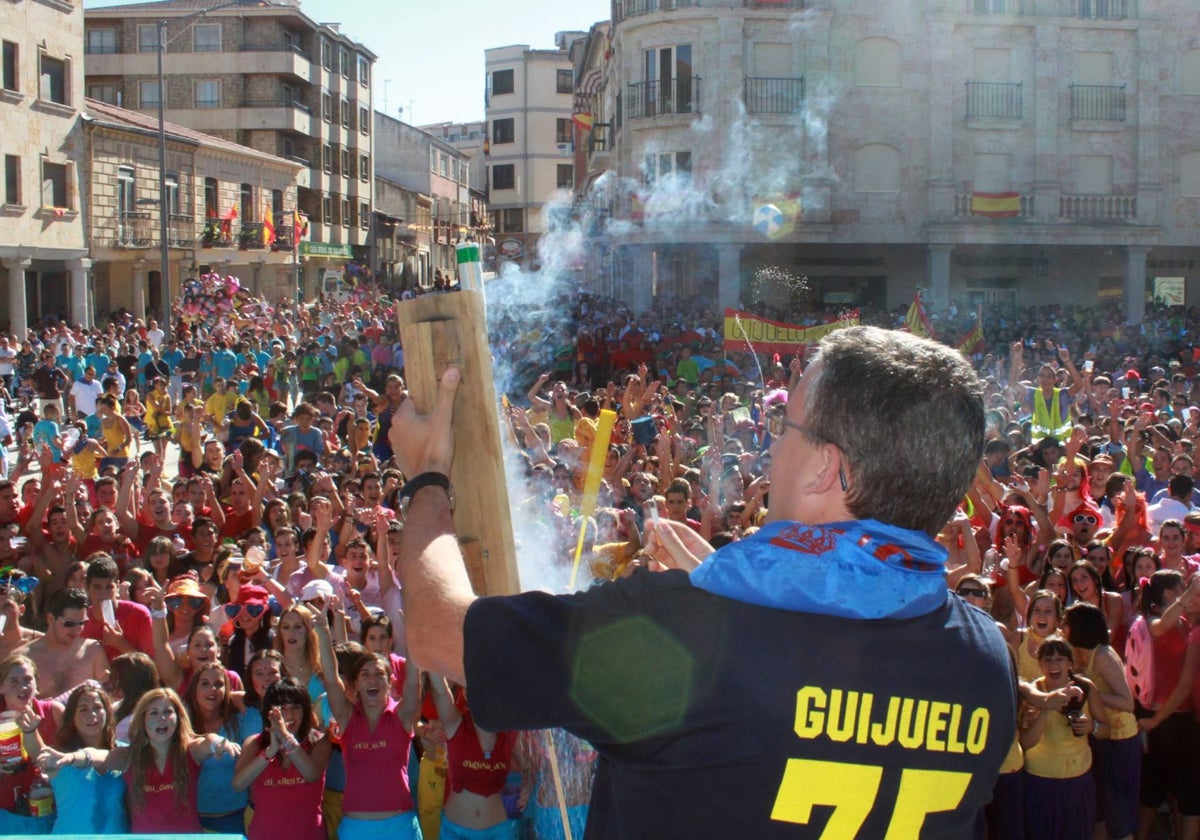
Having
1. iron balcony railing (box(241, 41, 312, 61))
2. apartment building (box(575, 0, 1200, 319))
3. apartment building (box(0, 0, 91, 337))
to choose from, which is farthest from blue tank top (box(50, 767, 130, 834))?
iron balcony railing (box(241, 41, 312, 61))

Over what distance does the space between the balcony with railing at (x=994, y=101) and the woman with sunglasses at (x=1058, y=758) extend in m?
28.2

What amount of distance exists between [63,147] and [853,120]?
19.9 metres

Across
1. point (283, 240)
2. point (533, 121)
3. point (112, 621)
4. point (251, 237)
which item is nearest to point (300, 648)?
point (112, 621)

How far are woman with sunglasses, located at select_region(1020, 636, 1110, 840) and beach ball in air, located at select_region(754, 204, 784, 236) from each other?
990 inches

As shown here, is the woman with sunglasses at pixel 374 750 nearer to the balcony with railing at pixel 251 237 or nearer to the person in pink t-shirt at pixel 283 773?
the person in pink t-shirt at pixel 283 773

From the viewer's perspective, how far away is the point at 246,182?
44406 mm

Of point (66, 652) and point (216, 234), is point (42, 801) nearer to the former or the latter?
point (66, 652)

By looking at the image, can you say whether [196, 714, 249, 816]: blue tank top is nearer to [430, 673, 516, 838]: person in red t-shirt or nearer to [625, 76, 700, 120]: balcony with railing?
[430, 673, 516, 838]: person in red t-shirt

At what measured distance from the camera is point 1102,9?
106ft

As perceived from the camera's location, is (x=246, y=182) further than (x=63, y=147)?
Yes

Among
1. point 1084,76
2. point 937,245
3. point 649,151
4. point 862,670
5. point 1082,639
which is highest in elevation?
point 1084,76

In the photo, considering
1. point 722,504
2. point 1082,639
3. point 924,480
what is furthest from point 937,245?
point 924,480

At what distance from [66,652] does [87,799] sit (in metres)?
1.26

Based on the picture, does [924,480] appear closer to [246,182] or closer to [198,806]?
[198,806]
